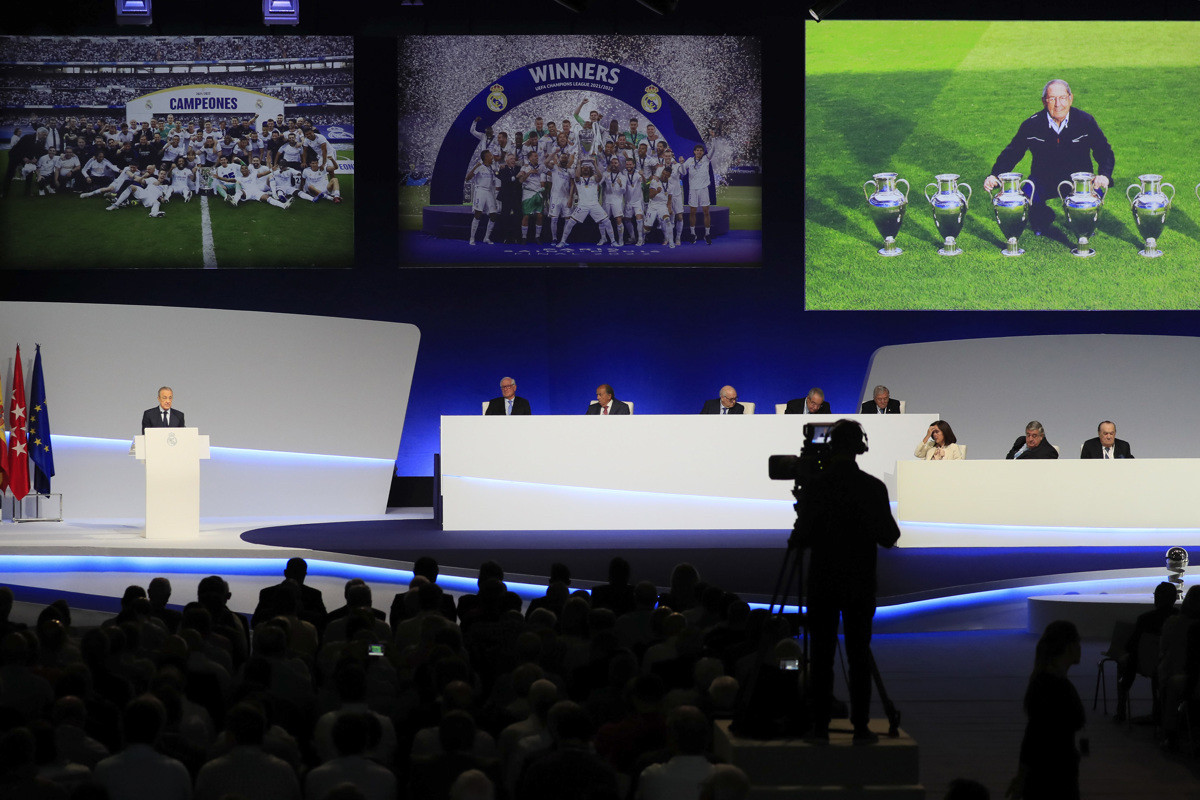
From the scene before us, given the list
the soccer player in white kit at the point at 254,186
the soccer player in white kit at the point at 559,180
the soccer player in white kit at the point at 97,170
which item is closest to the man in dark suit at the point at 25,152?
the soccer player in white kit at the point at 97,170

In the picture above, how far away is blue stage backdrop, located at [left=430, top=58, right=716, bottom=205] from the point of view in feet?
39.6

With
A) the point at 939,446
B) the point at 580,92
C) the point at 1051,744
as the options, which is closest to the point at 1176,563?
the point at 939,446

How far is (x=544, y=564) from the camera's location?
26.6ft

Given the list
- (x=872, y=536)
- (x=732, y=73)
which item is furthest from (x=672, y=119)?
(x=872, y=536)

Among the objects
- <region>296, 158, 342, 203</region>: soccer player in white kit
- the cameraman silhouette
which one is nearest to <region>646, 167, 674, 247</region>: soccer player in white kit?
<region>296, 158, 342, 203</region>: soccer player in white kit

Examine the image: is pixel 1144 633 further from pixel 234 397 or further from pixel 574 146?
pixel 234 397

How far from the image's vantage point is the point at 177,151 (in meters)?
11.9

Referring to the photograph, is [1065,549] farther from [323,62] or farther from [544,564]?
[323,62]

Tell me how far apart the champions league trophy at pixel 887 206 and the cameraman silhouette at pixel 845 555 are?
8602mm

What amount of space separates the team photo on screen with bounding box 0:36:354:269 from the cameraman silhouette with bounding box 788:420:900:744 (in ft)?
29.0

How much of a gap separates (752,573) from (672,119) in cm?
540

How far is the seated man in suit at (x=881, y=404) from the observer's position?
35.5 feet

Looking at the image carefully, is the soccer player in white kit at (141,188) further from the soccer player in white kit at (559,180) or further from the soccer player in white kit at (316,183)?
the soccer player in white kit at (559,180)

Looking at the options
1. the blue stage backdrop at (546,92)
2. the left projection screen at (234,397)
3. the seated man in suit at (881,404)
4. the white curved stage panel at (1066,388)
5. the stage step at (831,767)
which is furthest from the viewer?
the white curved stage panel at (1066,388)
